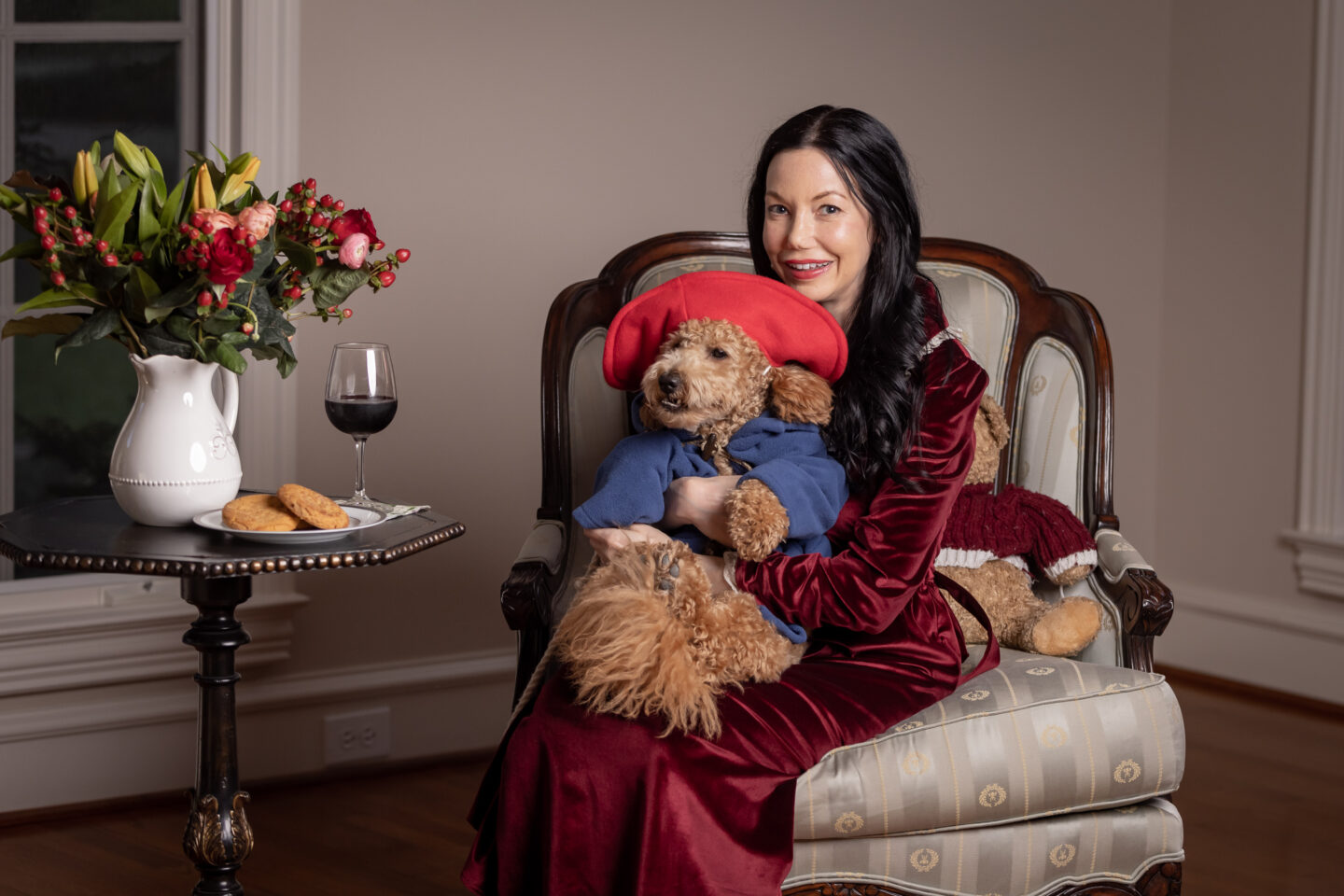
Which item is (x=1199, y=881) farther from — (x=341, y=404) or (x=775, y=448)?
(x=341, y=404)

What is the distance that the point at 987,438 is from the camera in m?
2.26

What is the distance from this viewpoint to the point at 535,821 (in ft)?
5.24

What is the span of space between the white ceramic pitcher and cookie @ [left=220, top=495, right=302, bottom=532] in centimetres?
9

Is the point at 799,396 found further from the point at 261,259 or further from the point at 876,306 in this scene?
the point at 261,259

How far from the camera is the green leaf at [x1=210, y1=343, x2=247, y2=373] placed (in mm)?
1714

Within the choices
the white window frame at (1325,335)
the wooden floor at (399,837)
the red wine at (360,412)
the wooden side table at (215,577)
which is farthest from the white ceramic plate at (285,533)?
the white window frame at (1325,335)

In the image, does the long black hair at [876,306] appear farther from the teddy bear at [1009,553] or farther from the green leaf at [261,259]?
the green leaf at [261,259]

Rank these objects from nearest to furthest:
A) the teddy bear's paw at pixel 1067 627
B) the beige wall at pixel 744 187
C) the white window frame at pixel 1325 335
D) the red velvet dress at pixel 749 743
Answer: the red velvet dress at pixel 749 743
the teddy bear's paw at pixel 1067 627
the beige wall at pixel 744 187
the white window frame at pixel 1325 335

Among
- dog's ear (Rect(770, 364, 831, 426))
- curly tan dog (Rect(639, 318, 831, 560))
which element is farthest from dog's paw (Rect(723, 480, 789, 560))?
dog's ear (Rect(770, 364, 831, 426))

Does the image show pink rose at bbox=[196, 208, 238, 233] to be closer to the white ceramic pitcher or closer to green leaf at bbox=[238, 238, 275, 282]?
green leaf at bbox=[238, 238, 275, 282]

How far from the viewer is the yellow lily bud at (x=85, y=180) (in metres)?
1.69

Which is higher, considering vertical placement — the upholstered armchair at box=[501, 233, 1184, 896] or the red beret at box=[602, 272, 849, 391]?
the red beret at box=[602, 272, 849, 391]

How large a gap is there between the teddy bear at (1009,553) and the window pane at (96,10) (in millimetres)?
1983

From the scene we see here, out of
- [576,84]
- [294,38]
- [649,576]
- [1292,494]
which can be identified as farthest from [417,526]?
[1292,494]
